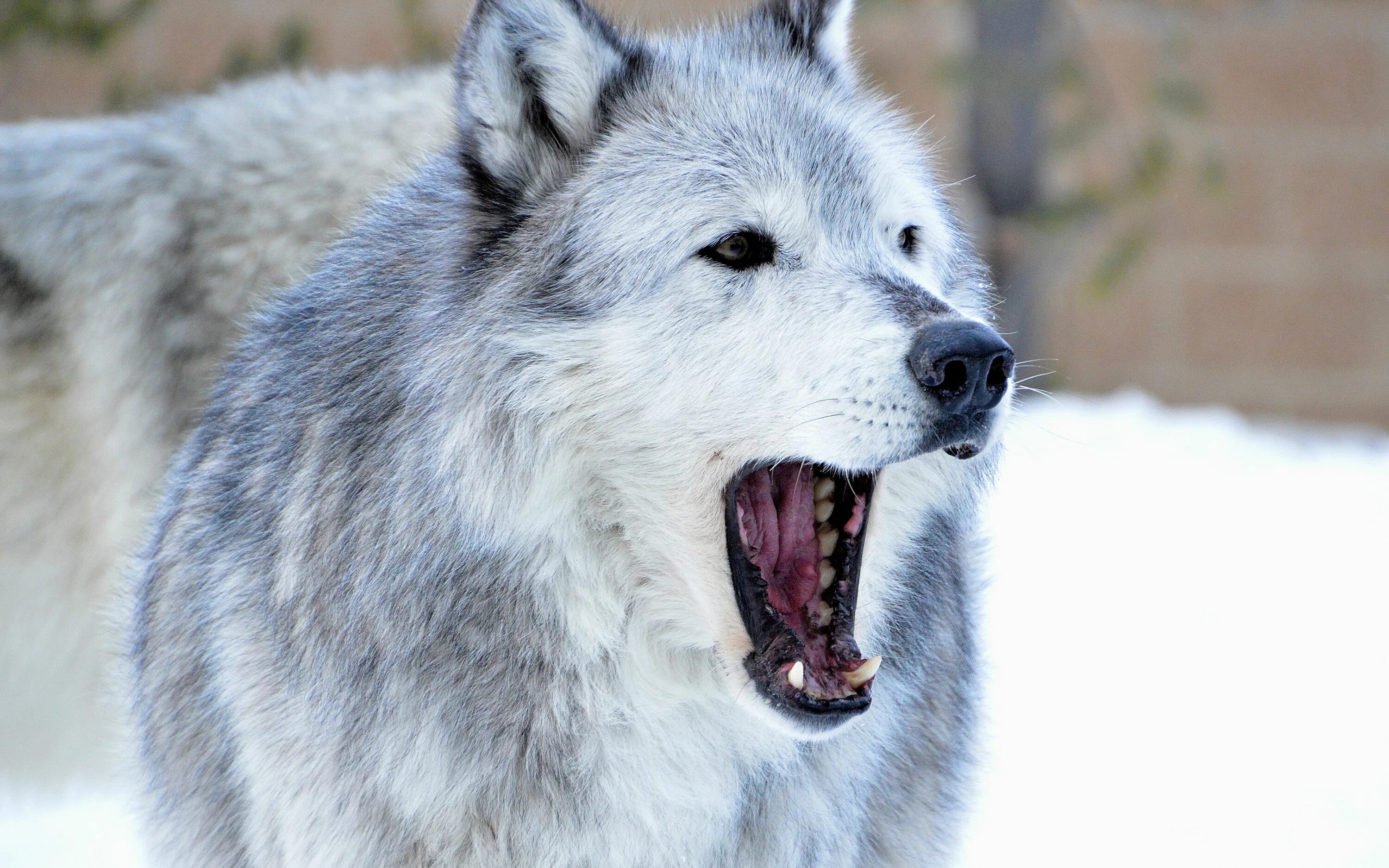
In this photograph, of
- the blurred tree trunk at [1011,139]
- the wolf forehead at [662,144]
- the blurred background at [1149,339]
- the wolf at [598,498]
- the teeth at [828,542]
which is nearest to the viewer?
the wolf at [598,498]

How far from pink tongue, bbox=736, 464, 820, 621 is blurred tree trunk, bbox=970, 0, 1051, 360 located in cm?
403

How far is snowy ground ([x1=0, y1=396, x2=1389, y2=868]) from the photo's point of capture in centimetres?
311

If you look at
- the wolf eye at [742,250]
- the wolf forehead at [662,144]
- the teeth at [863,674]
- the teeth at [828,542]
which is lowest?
the teeth at [863,674]

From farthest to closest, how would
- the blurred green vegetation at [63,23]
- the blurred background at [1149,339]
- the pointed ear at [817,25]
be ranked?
the blurred green vegetation at [63,23]
the blurred background at [1149,339]
the pointed ear at [817,25]

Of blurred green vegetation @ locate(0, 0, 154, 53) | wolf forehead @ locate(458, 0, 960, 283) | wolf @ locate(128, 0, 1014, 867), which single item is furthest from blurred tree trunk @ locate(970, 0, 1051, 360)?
wolf @ locate(128, 0, 1014, 867)

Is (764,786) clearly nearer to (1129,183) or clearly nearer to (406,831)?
(406,831)

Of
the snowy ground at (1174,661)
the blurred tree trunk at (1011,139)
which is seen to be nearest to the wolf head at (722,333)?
the snowy ground at (1174,661)

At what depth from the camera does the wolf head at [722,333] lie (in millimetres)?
1909

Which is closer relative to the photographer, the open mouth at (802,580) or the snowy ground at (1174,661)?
the open mouth at (802,580)

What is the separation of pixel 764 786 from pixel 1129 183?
4811 millimetres

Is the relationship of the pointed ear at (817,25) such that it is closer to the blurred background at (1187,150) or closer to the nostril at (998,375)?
the nostril at (998,375)

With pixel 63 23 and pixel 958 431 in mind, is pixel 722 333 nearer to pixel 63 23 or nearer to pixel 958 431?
pixel 958 431

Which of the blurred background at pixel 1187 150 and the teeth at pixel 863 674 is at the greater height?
the teeth at pixel 863 674

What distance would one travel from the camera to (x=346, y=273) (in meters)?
2.29
